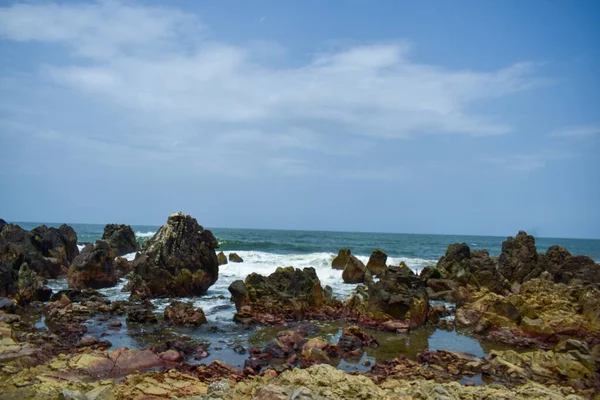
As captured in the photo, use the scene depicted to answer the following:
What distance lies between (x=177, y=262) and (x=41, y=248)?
44.7 feet

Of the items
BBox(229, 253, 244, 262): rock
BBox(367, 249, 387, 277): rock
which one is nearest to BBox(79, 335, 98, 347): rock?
BBox(367, 249, 387, 277): rock

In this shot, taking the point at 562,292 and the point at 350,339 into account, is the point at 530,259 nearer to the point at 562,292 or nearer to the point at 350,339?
the point at 562,292

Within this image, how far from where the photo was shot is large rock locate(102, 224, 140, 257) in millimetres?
41678

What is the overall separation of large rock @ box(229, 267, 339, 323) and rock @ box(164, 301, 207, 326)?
1539 mm

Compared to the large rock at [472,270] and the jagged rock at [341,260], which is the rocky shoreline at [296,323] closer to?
the large rock at [472,270]

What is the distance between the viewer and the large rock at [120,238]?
41678mm

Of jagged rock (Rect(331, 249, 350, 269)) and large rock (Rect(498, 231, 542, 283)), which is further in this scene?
jagged rock (Rect(331, 249, 350, 269))

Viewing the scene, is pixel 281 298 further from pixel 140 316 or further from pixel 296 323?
pixel 140 316

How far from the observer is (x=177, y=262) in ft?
75.0

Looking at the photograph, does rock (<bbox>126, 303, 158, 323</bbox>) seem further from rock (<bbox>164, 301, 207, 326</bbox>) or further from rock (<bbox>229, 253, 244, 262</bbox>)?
rock (<bbox>229, 253, 244, 262</bbox>)

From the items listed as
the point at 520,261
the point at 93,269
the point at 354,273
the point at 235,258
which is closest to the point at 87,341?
the point at 93,269

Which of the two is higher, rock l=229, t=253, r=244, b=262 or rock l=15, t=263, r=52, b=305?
rock l=15, t=263, r=52, b=305

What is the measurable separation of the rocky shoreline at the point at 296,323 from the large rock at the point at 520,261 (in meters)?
0.08

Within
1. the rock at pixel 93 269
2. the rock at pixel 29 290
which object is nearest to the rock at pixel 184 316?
the rock at pixel 29 290
